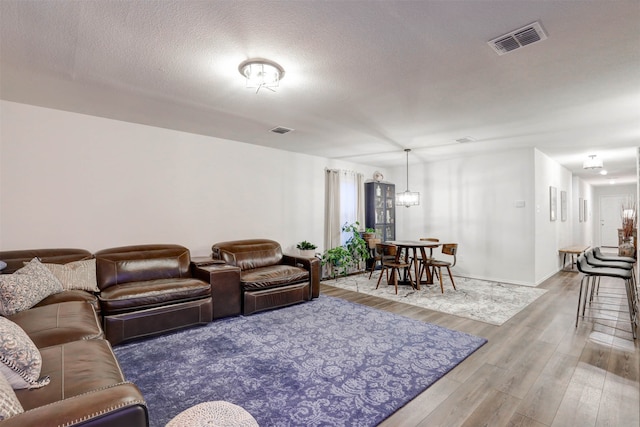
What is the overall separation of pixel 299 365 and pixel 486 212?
5197mm

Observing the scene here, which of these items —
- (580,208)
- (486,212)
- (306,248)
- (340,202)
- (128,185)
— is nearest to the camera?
(128,185)

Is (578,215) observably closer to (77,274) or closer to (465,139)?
(465,139)

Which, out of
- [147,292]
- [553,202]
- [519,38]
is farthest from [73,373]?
[553,202]

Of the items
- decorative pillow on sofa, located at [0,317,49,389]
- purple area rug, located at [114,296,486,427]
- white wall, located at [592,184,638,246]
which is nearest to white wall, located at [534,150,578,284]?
purple area rug, located at [114,296,486,427]

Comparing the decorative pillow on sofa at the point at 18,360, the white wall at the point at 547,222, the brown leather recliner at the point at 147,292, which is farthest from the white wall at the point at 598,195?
the decorative pillow on sofa at the point at 18,360

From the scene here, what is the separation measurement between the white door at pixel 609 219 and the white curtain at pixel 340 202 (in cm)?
1169

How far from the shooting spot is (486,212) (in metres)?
6.13

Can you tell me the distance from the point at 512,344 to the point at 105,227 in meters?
4.92

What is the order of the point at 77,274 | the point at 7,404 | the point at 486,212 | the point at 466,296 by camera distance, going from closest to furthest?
the point at 7,404 → the point at 77,274 → the point at 466,296 → the point at 486,212

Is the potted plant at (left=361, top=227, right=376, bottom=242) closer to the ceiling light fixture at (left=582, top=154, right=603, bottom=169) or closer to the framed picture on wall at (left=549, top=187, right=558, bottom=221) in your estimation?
the framed picture on wall at (left=549, top=187, right=558, bottom=221)

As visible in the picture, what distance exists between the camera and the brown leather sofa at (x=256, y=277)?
380cm

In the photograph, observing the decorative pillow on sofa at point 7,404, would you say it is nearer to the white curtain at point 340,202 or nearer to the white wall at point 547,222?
the white curtain at point 340,202

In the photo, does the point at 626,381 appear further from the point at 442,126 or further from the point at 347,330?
the point at 442,126

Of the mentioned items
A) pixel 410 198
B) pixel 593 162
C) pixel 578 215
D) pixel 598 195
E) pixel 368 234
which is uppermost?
pixel 593 162
